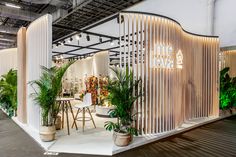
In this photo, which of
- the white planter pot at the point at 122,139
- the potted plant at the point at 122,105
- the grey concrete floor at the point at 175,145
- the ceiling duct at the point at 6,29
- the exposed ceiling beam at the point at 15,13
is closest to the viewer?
the grey concrete floor at the point at 175,145

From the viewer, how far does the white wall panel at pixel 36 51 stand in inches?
179

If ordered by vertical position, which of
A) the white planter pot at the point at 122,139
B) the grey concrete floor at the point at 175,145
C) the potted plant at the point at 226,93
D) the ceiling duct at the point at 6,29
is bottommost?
the grey concrete floor at the point at 175,145

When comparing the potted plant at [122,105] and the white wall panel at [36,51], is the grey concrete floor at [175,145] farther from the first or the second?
the white wall panel at [36,51]

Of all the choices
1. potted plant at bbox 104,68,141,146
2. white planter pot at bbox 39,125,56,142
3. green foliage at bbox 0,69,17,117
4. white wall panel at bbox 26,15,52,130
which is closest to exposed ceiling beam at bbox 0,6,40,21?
green foliage at bbox 0,69,17,117

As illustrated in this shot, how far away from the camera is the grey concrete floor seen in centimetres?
379

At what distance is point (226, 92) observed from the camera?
24.6 feet

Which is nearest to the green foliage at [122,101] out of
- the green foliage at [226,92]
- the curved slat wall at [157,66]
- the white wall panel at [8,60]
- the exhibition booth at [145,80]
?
the exhibition booth at [145,80]

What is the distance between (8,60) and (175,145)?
8.90m

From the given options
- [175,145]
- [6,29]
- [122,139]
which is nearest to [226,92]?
[175,145]

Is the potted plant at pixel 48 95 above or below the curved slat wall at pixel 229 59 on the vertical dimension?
below

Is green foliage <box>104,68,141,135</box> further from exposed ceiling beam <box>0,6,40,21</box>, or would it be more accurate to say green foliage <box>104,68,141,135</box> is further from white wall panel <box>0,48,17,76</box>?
white wall panel <box>0,48,17,76</box>

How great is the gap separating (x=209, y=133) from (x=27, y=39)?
5.86 m

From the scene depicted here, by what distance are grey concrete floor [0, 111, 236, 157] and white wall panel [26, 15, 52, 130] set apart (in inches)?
22.0

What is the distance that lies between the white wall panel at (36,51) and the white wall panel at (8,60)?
4.36 m
